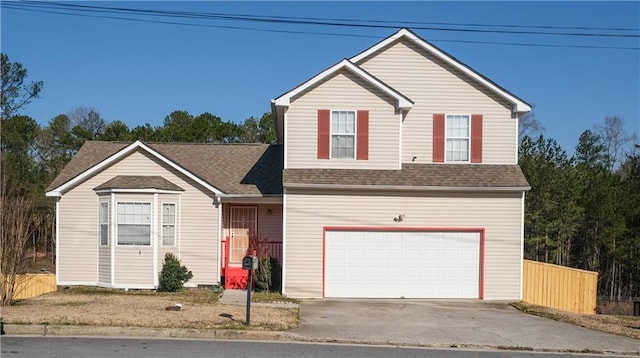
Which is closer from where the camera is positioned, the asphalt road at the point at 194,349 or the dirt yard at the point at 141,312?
the asphalt road at the point at 194,349

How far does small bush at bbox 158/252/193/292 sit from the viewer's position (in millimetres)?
20281

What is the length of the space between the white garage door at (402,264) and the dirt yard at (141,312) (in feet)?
12.5

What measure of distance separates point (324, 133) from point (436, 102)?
3.94 metres

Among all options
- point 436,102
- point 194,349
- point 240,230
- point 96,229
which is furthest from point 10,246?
point 436,102

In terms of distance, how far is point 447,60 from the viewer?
2094cm

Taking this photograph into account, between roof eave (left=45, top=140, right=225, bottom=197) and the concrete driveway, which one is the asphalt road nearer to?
the concrete driveway

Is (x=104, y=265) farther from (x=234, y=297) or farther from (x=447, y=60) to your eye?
(x=447, y=60)

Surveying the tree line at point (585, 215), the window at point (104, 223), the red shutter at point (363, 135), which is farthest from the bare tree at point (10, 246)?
the tree line at point (585, 215)

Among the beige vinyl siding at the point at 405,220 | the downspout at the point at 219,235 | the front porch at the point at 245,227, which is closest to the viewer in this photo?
the beige vinyl siding at the point at 405,220

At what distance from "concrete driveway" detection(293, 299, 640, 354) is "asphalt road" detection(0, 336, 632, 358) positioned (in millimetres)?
653

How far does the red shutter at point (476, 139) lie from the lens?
68.4 feet

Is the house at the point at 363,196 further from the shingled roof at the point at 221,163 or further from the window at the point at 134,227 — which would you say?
the shingled roof at the point at 221,163

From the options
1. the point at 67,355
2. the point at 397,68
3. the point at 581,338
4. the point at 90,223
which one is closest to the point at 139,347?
the point at 67,355

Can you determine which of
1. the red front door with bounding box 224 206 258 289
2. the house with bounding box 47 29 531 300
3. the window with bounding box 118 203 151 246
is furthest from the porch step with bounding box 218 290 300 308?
the window with bounding box 118 203 151 246
